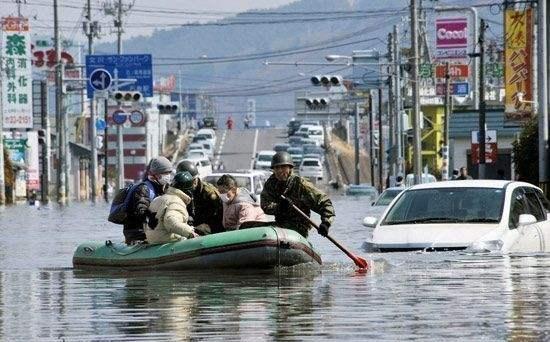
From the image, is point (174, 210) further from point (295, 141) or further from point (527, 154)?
point (295, 141)

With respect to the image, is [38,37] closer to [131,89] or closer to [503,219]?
[131,89]

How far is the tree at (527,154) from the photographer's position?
1975 inches

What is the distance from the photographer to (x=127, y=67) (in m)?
73.1

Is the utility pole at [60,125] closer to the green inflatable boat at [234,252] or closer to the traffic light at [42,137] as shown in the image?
the traffic light at [42,137]

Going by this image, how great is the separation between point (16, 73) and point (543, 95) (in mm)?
47157

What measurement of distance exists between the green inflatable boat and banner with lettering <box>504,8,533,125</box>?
36.2 meters

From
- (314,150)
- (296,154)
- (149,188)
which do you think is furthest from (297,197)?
(314,150)

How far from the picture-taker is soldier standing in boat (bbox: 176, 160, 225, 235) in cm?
2209

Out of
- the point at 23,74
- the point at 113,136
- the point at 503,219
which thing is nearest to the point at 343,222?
the point at 503,219

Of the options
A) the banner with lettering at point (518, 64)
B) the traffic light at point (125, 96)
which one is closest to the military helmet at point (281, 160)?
the banner with lettering at point (518, 64)

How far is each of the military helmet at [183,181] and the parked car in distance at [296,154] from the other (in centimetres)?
10416

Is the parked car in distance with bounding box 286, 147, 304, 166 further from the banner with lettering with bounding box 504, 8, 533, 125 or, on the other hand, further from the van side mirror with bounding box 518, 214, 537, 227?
the van side mirror with bounding box 518, 214, 537, 227

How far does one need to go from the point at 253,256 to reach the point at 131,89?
175 feet

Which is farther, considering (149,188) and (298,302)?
(149,188)
